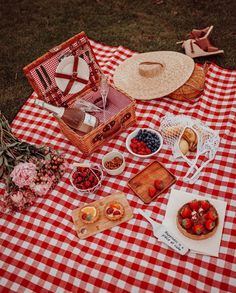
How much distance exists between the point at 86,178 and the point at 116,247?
1.76 feet

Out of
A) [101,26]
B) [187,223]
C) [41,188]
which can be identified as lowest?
[187,223]

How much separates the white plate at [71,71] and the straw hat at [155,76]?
1.20 feet

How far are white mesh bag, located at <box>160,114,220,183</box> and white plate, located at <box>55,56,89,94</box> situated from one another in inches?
31.7

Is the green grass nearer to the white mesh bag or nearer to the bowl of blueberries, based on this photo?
the white mesh bag

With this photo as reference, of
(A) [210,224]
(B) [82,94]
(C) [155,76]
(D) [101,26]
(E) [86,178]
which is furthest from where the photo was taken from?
(D) [101,26]

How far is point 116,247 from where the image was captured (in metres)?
2.12

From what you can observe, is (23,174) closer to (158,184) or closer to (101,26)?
(158,184)

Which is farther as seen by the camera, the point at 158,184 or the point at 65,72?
the point at 65,72

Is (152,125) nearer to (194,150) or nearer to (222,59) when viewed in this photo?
(194,150)

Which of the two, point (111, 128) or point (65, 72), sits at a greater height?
point (65, 72)

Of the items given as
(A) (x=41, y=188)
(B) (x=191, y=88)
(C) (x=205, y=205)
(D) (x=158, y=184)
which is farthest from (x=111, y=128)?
(C) (x=205, y=205)

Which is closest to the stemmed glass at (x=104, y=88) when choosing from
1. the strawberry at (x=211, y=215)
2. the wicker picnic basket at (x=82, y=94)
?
the wicker picnic basket at (x=82, y=94)

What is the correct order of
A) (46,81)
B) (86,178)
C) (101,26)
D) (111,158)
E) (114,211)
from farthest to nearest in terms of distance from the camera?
(101,26) < (46,81) < (111,158) < (86,178) < (114,211)

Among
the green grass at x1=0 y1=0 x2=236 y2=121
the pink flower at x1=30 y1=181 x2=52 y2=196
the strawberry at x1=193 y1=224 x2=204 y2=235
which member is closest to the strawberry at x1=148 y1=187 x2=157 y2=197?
the strawberry at x1=193 y1=224 x2=204 y2=235
